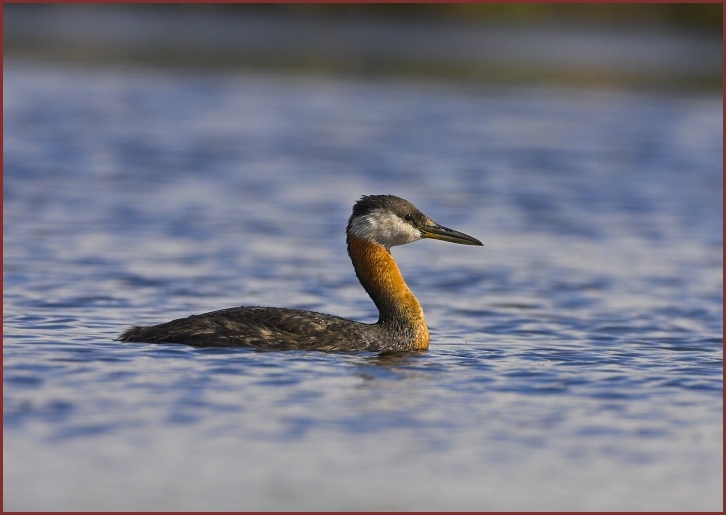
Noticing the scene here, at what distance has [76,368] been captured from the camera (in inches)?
396

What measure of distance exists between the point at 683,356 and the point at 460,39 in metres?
33.0

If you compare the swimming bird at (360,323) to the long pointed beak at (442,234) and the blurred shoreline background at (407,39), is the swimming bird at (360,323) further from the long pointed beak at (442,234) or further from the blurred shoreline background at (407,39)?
the blurred shoreline background at (407,39)

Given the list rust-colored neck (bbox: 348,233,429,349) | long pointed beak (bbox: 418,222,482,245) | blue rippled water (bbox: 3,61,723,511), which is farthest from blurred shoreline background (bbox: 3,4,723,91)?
rust-colored neck (bbox: 348,233,429,349)

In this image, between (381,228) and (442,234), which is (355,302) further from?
(381,228)

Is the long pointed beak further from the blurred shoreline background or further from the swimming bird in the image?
the blurred shoreline background

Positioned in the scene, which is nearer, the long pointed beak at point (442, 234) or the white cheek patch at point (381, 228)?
the white cheek patch at point (381, 228)

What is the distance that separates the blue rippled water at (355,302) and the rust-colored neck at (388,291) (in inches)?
15.9

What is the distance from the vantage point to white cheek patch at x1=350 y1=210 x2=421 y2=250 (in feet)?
39.3

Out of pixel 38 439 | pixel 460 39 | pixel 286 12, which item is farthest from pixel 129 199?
pixel 286 12

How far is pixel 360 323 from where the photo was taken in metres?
11.6

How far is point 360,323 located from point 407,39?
32.4m

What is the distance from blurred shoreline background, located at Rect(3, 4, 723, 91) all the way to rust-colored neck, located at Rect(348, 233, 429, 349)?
23097mm

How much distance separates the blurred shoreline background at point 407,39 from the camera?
36.0 meters

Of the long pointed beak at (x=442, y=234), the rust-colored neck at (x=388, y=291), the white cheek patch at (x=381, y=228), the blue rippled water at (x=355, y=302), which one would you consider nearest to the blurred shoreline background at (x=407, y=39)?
the blue rippled water at (x=355, y=302)
